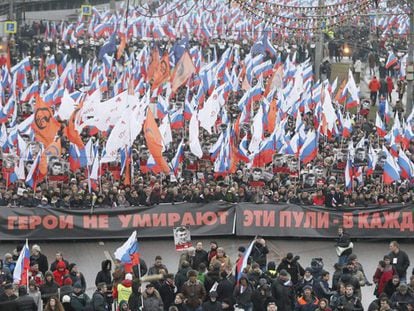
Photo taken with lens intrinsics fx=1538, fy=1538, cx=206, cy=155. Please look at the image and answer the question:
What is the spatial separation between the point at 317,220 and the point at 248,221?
1.36 meters

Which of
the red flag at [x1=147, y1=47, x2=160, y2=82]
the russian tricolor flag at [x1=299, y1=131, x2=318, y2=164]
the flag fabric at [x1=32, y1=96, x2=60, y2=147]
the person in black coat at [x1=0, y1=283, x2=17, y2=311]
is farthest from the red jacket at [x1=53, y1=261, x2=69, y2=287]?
the red flag at [x1=147, y1=47, x2=160, y2=82]

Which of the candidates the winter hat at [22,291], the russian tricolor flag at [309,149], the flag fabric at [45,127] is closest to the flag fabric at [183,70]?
the russian tricolor flag at [309,149]

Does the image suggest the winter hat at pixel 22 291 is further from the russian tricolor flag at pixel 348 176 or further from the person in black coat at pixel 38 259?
the russian tricolor flag at pixel 348 176

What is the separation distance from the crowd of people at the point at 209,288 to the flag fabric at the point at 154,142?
802cm

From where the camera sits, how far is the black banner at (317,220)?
3022 centimetres

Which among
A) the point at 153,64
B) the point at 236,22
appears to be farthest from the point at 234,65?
the point at 236,22

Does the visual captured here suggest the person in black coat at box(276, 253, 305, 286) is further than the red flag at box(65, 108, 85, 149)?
No

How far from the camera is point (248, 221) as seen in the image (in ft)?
99.5

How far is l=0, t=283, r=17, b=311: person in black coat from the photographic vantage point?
2164 cm

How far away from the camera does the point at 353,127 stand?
41.2 metres

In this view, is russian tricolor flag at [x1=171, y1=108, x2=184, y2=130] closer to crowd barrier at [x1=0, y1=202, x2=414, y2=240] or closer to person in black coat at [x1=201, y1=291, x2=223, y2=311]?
crowd barrier at [x1=0, y1=202, x2=414, y2=240]

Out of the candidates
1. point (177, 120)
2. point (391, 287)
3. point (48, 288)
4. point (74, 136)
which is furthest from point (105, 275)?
point (177, 120)

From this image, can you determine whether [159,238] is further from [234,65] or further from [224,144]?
[234,65]

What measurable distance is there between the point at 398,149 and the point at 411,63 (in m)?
10.2
